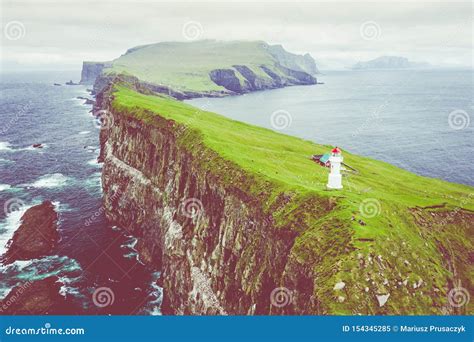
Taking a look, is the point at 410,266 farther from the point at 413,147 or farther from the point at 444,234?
the point at 413,147

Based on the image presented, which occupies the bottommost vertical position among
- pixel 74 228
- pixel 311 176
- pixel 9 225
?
pixel 9 225

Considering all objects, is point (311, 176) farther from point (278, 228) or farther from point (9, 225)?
point (9, 225)

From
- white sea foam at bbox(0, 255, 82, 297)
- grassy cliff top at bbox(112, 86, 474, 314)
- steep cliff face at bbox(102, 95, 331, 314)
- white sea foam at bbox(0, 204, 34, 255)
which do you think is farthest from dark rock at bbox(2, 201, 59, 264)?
grassy cliff top at bbox(112, 86, 474, 314)

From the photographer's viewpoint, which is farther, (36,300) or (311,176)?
(36,300)

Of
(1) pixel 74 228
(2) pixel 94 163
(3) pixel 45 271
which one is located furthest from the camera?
(2) pixel 94 163

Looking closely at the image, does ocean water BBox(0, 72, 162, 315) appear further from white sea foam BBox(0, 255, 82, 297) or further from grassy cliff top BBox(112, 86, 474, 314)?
grassy cliff top BBox(112, 86, 474, 314)

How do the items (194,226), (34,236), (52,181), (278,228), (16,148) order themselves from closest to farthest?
(278,228) → (194,226) → (34,236) → (52,181) → (16,148)

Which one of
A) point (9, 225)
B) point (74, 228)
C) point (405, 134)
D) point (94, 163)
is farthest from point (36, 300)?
point (405, 134)
